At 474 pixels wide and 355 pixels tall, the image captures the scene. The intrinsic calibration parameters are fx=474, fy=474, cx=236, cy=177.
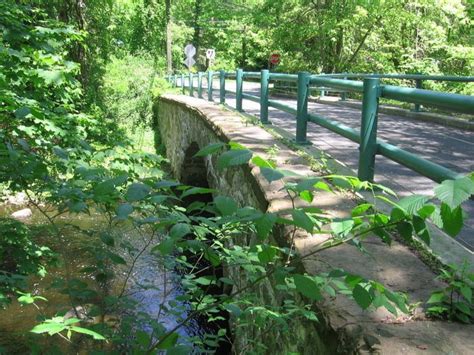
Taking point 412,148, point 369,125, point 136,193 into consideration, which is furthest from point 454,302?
point 412,148

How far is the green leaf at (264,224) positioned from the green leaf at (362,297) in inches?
12.7

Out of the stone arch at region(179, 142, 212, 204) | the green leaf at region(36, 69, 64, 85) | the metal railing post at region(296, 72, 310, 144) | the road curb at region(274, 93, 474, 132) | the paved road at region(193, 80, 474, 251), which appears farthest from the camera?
the stone arch at region(179, 142, 212, 204)

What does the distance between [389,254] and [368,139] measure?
4.16 feet

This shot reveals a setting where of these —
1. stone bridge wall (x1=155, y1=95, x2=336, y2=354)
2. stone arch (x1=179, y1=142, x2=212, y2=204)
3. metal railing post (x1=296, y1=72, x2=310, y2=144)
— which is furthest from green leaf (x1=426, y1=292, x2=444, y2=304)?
stone arch (x1=179, y1=142, x2=212, y2=204)

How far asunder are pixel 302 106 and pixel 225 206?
3821mm

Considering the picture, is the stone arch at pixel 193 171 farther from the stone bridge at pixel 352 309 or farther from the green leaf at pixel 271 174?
the green leaf at pixel 271 174

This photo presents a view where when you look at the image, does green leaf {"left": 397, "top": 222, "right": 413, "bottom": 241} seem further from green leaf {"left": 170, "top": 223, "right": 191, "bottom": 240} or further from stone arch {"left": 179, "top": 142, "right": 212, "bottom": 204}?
stone arch {"left": 179, "top": 142, "right": 212, "bottom": 204}

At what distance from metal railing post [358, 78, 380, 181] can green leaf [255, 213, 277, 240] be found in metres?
2.16

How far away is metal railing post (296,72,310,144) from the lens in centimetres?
501

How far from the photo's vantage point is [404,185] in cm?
394

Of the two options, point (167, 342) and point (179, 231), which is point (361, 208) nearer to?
point (179, 231)

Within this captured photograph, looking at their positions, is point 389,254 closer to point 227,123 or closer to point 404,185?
point 404,185

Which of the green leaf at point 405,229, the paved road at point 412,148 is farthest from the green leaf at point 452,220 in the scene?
the paved road at point 412,148

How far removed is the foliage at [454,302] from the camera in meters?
1.71
